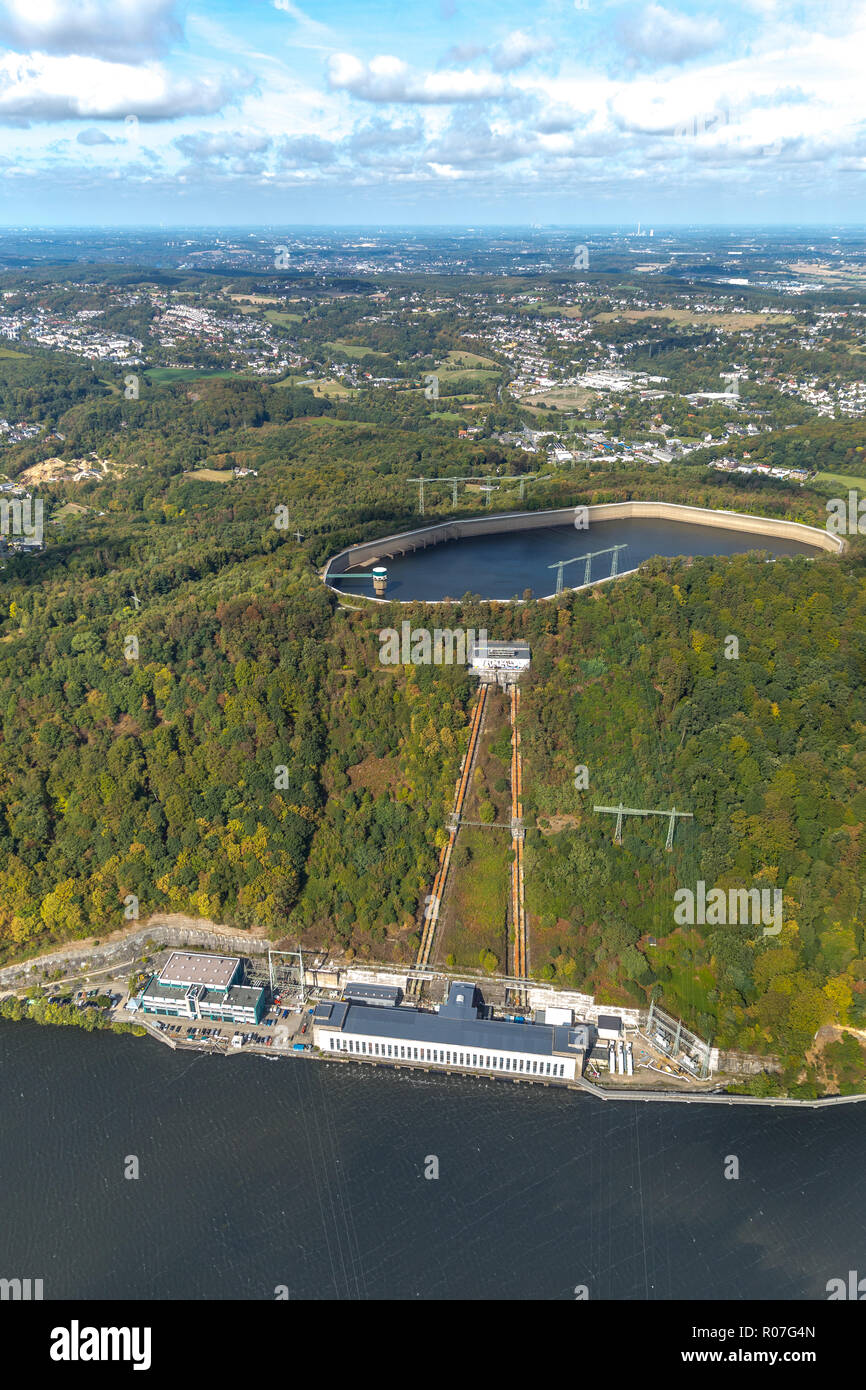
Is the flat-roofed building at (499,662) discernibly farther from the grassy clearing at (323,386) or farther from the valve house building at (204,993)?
the grassy clearing at (323,386)

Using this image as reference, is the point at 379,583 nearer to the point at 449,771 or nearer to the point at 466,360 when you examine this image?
the point at 449,771

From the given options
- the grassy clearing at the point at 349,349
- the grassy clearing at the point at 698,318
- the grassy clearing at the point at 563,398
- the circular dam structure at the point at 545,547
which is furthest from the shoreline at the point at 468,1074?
the grassy clearing at the point at 698,318

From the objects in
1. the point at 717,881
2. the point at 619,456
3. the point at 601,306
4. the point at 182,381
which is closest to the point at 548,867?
the point at 717,881

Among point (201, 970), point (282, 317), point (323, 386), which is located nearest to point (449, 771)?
point (201, 970)

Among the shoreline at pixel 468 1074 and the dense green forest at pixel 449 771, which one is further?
the dense green forest at pixel 449 771

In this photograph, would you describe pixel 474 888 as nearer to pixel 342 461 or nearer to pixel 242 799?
pixel 242 799
